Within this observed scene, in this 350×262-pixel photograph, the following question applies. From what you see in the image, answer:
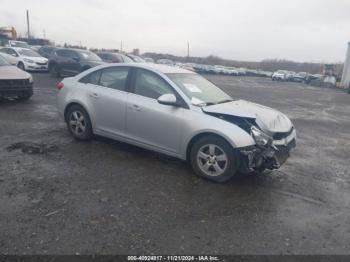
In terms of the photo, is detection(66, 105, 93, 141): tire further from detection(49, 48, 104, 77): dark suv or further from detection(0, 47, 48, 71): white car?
detection(0, 47, 48, 71): white car

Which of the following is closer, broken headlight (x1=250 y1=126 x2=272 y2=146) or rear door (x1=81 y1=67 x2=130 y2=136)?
broken headlight (x1=250 y1=126 x2=272 y2=146)

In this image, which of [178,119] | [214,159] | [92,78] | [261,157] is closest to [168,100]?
[178,119]

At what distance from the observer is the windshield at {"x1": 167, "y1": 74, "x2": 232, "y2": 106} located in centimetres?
488

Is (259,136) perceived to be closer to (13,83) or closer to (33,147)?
(33,147)

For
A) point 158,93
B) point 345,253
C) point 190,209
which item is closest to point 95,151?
point 158,93

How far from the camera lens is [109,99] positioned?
5391 mm

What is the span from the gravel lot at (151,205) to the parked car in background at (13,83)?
3.68 metres

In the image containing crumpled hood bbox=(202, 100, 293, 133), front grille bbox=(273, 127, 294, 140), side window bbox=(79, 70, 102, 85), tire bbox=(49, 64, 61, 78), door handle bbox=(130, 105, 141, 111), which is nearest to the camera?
crumpled hood bbox=(202, 100, 293, 133)

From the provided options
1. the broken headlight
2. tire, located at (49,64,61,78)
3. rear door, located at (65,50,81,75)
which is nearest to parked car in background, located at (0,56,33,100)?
A: rear door, located at (65,50,81,75)

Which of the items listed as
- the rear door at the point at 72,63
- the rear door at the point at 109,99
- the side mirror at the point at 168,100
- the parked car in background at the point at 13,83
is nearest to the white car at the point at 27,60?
the rear door at the point at 72,63

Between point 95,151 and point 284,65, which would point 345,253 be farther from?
point 284,65

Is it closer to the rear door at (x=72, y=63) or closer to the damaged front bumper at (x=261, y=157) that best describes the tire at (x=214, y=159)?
the damaged front bumper at (x=261, y=157)

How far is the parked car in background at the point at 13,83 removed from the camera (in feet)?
29.6

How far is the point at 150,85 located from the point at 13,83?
20.2 feet
